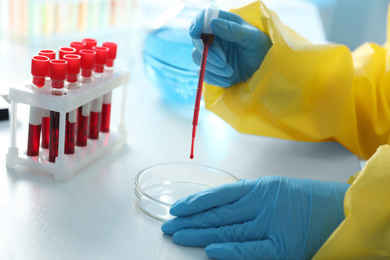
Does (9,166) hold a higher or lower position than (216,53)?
lower

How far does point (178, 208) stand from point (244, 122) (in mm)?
524

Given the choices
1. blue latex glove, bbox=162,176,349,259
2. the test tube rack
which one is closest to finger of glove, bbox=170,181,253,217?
blue latex glove, bbox=162,176,349,259

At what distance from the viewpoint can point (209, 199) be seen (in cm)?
85

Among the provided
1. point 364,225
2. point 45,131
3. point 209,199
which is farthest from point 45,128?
point 364,225

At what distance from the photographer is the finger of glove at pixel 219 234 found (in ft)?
2.68

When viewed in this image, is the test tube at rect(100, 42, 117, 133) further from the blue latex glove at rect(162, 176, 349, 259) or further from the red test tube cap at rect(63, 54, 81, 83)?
the blue latex glove at rect(162, 176, 349, 259)

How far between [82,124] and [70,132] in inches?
2.0

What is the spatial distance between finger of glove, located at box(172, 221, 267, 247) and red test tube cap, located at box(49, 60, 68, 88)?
385 millimetres

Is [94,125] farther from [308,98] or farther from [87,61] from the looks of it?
[308,98]

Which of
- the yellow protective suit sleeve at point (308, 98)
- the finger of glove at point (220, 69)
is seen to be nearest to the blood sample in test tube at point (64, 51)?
the finger of glove at point (220, 69)

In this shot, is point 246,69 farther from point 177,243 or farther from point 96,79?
point 177,243

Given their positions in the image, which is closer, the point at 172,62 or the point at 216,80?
the point at 216,80

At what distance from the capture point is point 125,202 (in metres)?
0.93

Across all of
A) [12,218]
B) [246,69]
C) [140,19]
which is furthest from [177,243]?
[140,19]
